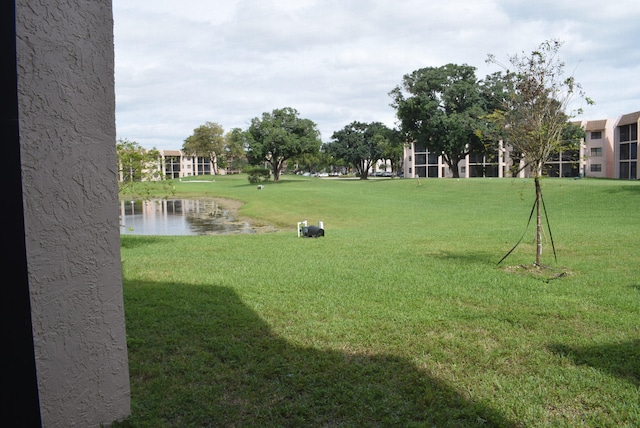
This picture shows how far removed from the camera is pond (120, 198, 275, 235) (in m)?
21.1

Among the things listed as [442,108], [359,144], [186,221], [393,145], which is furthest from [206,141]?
[186,221]

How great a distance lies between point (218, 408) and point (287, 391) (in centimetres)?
59

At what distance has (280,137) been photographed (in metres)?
55.2

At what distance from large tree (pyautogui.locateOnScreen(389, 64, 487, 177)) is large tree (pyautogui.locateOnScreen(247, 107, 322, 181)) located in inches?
433

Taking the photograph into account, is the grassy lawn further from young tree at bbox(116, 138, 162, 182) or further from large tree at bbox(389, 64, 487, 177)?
large tree at bbox(389, 64, 487, 177)

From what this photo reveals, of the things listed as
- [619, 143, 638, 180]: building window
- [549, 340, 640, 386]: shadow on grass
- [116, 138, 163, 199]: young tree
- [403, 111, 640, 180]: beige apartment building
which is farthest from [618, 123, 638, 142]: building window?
[549, 340, 640, 386]: shadow on grass

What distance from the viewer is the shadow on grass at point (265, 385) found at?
3.64 metres

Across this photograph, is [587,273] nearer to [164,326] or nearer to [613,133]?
[164,326]

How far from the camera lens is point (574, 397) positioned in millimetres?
3930

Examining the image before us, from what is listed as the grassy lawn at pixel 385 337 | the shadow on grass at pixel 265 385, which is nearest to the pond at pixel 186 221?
the grassy lawn at pixel 385 337

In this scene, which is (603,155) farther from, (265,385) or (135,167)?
(265,385)

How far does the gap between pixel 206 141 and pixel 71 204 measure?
9334 centimetres

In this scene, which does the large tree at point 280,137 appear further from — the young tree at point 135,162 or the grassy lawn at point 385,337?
the grassy lawn at point 385,337

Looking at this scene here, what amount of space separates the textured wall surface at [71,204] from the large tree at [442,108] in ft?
154
